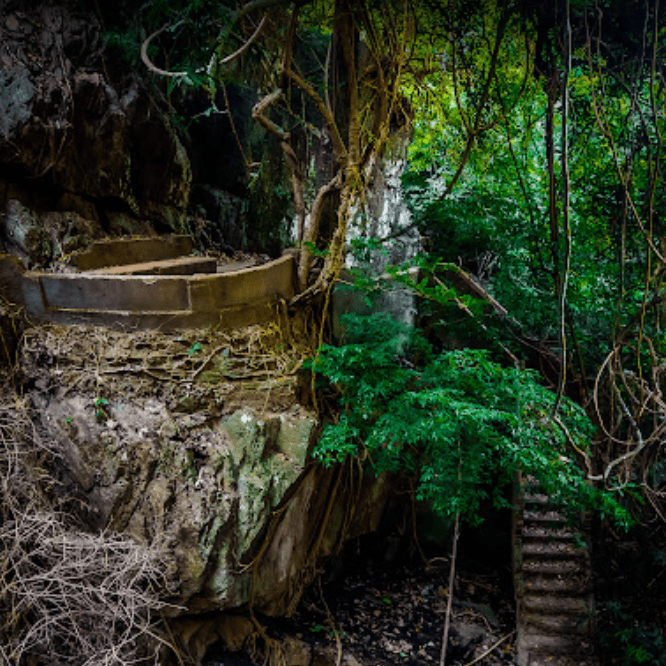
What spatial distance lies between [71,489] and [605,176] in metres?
5.10

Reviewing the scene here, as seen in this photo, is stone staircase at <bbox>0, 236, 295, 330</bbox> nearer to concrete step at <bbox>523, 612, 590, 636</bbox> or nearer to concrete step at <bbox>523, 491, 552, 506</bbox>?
concrete step at <bbox>523, 491, 552, 506</bbox>

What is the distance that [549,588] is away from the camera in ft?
17.5

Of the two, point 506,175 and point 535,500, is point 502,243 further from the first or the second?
point 535,500

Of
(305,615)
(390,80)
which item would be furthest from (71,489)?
(390,80)

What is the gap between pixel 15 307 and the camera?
14.0ft

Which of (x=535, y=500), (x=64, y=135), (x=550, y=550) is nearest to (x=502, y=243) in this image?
(x=535, y=500)

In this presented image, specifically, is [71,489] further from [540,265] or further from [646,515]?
[646,515]

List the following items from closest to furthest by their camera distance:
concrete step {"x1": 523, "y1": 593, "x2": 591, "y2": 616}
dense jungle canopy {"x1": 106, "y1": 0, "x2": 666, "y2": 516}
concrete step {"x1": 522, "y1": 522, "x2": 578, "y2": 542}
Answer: dense jungle canopy {"x1": 106, "y1": 0, "x2": 666, "y2": 516} → concrete step {"x1": 523, "y1": 593, "x2": 591, "y2": 616} → concrete step {"x1": 522, "y1": 522, "x2": 578, "y2": 542}

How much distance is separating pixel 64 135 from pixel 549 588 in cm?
681

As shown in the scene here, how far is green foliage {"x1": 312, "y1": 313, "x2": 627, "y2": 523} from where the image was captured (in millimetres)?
3762

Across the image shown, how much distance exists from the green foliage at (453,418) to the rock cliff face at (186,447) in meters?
0.54

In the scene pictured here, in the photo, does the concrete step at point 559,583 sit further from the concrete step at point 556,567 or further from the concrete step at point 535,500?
the concrete step at point 535,500

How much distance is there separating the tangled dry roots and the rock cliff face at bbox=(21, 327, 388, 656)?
173 millimetres

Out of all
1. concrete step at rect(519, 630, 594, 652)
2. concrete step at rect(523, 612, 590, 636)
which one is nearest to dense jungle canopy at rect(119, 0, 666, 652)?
concrete step at rect(523, 612, 590, 636)
